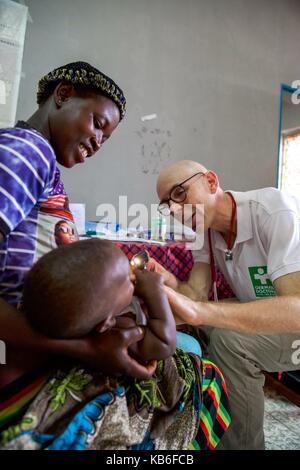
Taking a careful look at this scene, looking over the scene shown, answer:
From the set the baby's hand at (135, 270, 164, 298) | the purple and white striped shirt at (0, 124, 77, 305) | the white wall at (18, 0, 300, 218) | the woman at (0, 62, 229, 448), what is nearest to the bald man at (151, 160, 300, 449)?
the baby's hand at (135, 270, 164, 298)

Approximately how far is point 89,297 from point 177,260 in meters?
1.29

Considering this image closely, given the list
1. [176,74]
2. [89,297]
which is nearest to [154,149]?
[176,74]

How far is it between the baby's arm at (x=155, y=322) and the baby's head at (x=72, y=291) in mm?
98

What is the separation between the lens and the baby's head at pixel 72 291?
1.96 ft

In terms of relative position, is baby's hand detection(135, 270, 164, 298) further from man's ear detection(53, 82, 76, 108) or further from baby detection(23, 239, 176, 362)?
man's ear detection(53, 82, 76, 108)

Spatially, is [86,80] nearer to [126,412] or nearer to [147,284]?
[147,284]

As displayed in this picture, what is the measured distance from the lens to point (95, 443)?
0.60m

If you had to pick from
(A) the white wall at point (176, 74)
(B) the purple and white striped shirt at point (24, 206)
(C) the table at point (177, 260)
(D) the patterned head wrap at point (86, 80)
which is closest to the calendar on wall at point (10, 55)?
→ (A) the white wall at point (176, 74)

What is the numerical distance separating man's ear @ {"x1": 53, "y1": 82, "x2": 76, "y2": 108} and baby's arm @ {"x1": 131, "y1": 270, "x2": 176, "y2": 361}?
21.7 inches

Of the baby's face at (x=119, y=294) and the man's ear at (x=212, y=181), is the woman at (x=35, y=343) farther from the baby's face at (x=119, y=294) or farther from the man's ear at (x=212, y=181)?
the man's ear at (x=212, y=181)

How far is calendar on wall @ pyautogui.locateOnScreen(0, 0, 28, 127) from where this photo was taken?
7.81 feet

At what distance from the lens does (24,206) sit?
0.67m

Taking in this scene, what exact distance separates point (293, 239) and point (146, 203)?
1955mm

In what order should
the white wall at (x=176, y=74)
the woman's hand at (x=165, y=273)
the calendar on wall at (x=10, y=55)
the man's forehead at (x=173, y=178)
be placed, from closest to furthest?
the woman's hand at (x=165, y=273) < the man's forehead at (x=173, y=178) < the calendar on wall at (x=10, y=55) < the white wall at (x=176, y=74)
